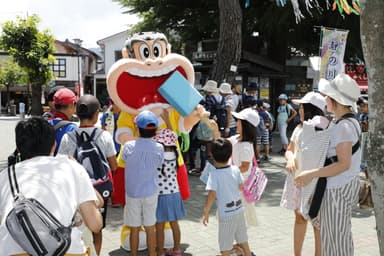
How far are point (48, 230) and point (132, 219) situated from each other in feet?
6.76

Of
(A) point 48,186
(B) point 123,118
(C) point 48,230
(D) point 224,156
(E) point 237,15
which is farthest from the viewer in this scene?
(E) point 237,15

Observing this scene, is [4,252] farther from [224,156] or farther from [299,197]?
[299,197]

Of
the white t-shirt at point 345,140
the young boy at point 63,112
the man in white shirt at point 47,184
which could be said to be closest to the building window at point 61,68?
the young boy at point 63,112

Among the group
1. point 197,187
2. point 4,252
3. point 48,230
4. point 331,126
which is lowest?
point 197,187

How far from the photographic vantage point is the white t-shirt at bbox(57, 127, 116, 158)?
3779mm

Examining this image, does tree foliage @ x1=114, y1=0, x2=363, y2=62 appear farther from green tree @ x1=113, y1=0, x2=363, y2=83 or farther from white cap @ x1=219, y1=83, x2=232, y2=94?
white cap @ x1=219, y1=83, x2=232, y2=94

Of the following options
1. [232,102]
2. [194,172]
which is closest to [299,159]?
[194,172]

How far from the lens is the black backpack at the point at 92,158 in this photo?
12.2 ft

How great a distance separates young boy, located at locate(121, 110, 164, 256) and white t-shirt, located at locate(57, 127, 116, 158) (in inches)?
10.5

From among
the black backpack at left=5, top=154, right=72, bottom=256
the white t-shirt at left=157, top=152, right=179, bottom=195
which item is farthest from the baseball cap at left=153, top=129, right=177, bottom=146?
the black backpack at left=5, top=154, right=72, bottom=256

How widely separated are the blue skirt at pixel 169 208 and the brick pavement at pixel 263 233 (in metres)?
0.60

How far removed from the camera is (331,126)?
3.47 meters

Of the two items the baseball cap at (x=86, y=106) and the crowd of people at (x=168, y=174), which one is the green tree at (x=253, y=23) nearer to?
the crowd of people at (x=168, y=174)

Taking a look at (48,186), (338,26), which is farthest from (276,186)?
(338,26)
